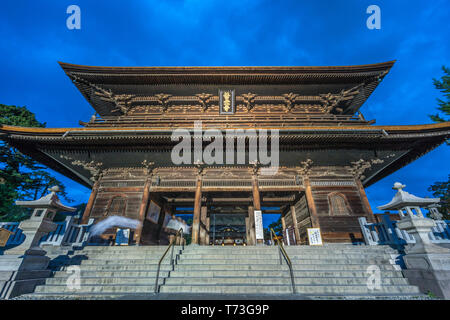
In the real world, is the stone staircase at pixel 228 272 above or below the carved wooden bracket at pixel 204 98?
below

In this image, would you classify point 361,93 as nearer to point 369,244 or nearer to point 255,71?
point 255,71

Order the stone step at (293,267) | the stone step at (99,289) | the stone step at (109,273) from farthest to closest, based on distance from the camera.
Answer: the stone step at (293,267) → the stone step at (109,273) → the stone step at (99,289)

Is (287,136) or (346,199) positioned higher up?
(287,136)

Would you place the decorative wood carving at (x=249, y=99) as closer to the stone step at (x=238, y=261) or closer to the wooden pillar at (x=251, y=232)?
the wooden pillar at (x=251, y=232)

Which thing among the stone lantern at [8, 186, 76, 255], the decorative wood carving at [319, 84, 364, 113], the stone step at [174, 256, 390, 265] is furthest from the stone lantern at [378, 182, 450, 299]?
the stone lantern at [8, 186, 76, 255]

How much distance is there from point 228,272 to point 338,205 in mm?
7640

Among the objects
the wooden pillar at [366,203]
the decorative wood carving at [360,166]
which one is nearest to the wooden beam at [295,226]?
the wooden pillar at [366,203]

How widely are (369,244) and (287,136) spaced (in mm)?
5591

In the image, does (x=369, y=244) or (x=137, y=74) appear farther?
(x=137, y=74)

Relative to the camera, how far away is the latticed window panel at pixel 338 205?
961cm

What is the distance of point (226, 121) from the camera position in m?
11.1

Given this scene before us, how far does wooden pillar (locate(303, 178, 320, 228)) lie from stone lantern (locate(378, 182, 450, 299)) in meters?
4.00
